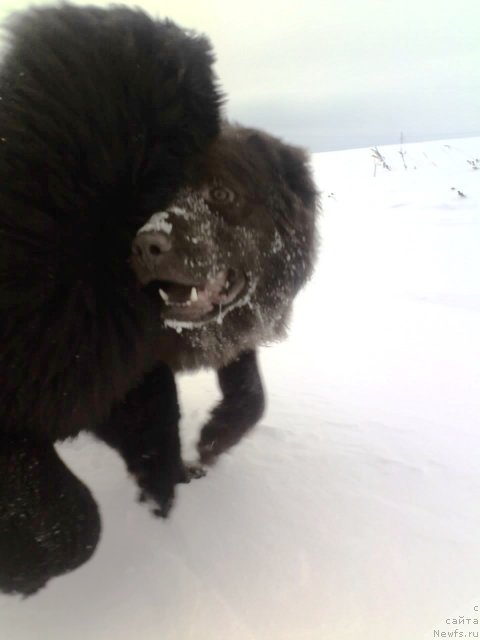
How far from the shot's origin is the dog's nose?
1.37 metres

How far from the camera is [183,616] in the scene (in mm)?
1341

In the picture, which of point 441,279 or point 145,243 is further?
point 441,279

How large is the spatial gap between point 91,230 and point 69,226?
55 mm

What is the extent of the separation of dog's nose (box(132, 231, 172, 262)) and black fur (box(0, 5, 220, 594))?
0.05 meters

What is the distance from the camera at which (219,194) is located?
5.22 feet

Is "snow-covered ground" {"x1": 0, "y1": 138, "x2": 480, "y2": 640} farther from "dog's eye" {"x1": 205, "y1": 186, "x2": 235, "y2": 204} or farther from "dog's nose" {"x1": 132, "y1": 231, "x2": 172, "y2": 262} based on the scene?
"dog's eye" {"x1": 205, "y1": 186, "x2": 235, "y2": 204}

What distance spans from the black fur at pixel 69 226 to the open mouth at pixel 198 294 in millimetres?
72

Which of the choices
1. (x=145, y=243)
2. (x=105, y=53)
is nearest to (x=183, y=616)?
(x=145, y=243)

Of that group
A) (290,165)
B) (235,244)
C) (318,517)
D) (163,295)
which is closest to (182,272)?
(163,295)

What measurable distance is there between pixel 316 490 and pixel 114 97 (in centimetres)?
130

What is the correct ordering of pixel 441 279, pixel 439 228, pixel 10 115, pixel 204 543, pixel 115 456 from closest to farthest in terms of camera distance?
1. pixel 10 115
2. pixel 204 543
3. pixel 115 456
4. pixel 441 279
5. pixel 439 228

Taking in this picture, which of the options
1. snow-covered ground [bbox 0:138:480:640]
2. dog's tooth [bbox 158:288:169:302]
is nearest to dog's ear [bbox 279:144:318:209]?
dog's tooth [bbox 158:288:169:302]

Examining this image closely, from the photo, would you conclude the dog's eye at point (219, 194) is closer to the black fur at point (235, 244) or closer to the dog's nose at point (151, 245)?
the black fur at point (235, 244)

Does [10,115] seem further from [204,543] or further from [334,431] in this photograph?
[334,431]
